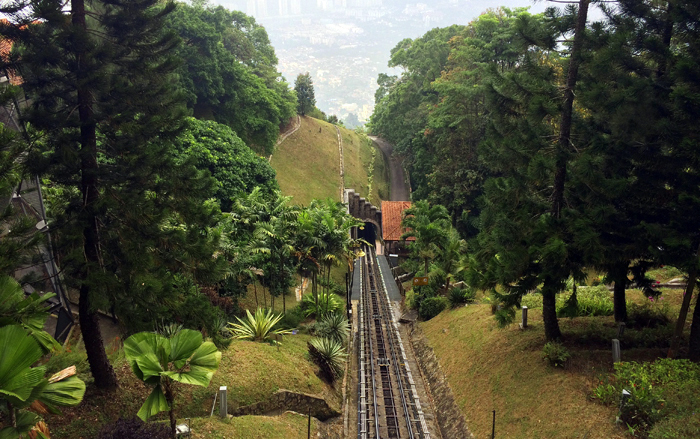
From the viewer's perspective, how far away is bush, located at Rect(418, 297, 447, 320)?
2344 cm

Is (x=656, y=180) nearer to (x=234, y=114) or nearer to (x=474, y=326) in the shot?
(x=474, y=326)

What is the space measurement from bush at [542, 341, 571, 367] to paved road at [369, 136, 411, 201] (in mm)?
40345

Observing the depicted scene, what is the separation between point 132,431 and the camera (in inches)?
322

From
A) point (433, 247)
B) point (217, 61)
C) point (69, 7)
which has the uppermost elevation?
point (217, 61)

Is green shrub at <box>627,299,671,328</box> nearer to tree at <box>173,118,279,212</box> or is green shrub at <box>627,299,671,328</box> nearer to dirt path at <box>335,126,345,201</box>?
tree at <box>173,118,279,212</box>

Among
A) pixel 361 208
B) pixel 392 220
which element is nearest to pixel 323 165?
pixel 361 208

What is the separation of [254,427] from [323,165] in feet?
128

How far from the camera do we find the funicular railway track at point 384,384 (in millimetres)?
14195

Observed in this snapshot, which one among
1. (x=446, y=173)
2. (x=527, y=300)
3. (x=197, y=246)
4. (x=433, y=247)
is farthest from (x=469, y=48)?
(x=197, y=246)

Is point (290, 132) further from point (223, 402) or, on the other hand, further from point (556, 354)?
point (223, 402)

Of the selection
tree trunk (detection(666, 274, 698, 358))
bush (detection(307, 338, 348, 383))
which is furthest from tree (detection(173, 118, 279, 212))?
tree trunk (detection(666, 274, 698, 358))

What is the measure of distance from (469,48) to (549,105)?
28641 mm

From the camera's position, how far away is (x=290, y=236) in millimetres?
20469

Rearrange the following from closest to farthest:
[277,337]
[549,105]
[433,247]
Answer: [549,105], [277,337], [433,247]
